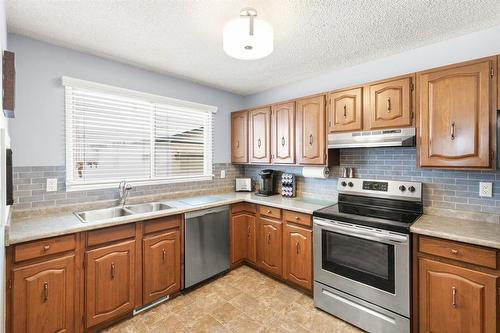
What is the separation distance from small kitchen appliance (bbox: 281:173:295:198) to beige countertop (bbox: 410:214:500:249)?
1427 mm

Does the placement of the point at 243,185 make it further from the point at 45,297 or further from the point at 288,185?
the point at 45,297

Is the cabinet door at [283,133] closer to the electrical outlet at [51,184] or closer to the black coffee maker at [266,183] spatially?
the black coffee maker at [266,183]

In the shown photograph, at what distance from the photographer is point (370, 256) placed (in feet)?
6.61

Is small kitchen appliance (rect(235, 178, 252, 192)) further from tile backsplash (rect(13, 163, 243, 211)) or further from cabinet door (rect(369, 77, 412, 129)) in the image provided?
cabinet door (rect(369, 77, 412, 129))

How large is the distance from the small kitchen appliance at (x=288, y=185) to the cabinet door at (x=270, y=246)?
1.71ft

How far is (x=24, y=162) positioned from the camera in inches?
82.0

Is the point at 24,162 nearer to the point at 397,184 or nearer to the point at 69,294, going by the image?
the point at 69,294

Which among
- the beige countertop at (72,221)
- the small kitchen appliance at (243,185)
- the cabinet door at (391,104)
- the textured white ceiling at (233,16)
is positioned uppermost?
the textured white ceiling at (233,16)

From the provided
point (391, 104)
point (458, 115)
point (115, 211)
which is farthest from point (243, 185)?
point (458, 115)

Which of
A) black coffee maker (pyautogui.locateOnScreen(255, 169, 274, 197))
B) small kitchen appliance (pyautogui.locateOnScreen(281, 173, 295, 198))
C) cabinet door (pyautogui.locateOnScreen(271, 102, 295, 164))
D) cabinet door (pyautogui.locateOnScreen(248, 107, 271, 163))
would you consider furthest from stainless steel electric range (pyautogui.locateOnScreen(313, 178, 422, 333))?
cabinet door (pyautogui.locateOnScreen(248, 107, 271, 163))

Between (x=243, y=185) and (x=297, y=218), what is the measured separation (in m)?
1.28

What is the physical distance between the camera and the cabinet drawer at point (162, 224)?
2252 millimetres

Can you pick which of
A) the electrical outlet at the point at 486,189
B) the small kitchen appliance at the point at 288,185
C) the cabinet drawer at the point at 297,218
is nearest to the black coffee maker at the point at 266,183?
the small kitchen appliance at the point at 288,185

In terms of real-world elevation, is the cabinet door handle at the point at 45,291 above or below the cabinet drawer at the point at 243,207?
below
